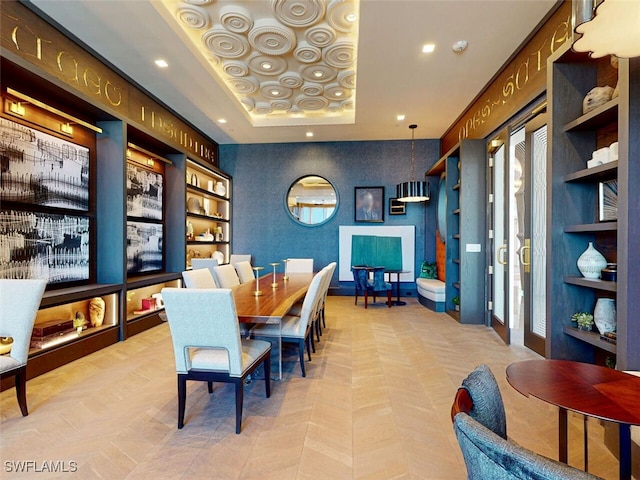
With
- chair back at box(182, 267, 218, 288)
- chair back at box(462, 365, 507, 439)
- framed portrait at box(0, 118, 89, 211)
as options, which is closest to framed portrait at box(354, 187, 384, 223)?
chair back at box(182, 267, 218, 288)

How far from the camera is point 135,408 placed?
7.45ft

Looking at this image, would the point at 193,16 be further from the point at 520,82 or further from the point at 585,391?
the point at 585,391

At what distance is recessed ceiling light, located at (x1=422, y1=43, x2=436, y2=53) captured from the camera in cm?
348

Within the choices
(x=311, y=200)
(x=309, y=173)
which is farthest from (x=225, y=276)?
(x=309, y=173)

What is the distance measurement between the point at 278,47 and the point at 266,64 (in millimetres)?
414

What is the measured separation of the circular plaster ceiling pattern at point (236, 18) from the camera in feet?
10.6

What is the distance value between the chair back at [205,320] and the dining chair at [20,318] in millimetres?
1028

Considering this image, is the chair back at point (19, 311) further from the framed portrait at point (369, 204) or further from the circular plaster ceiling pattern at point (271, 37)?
the framed portrait at point (369, 204)

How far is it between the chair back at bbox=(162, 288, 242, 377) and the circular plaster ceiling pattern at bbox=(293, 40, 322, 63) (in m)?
3.28

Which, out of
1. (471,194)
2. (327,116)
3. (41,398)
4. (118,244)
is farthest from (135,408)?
(327,116)

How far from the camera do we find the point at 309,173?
6957 millimetres

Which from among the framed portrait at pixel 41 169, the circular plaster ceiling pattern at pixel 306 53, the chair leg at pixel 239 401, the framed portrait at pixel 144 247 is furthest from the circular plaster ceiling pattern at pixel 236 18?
the chair leg at pixel 239 401

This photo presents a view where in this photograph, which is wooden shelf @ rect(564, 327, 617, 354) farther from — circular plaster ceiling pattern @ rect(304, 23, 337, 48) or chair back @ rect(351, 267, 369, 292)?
circular plaster ceiling pattern @ rect(304, 23, 337, 48)

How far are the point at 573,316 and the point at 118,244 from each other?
4.44 m
